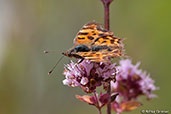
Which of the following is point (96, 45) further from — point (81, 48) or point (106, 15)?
point (106, 15)

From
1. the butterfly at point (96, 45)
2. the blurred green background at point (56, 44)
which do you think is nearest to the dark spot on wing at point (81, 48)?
the butterfly at point (96, 45)

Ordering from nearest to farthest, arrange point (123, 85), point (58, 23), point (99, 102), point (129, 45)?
point (99, 102)
point (123, 85)
point (129, 45)
point (58, 23)

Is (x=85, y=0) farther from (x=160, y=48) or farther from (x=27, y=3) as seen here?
(x=160, y=48)

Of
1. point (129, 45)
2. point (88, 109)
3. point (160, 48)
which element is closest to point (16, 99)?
point (88, 109)

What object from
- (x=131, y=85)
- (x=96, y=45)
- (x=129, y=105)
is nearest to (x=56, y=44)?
(x=131, y=85)

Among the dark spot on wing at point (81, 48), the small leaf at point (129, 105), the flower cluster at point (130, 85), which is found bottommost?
the small leaf at point (129, 105)

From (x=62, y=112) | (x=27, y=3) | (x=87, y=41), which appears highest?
(x=27, y=3)

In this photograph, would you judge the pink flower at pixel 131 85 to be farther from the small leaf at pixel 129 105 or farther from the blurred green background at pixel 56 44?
the blurred green background at pixel 56 44

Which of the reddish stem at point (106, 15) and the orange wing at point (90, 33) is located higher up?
the reddish stem at point (106, 15)
